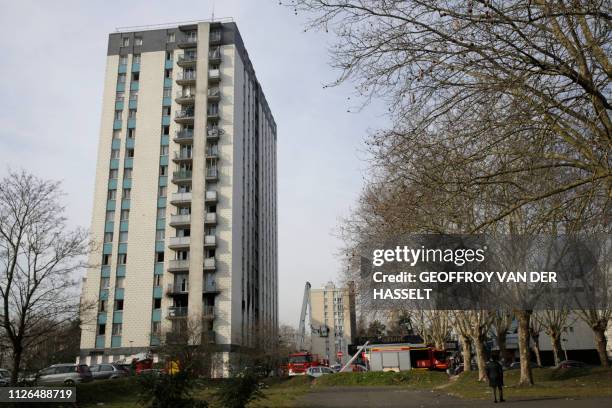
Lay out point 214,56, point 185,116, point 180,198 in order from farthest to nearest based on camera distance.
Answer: point 214,56, point 185,116, point 180,198

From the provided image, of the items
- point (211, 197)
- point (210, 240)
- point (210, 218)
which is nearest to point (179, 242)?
point (210, 240)

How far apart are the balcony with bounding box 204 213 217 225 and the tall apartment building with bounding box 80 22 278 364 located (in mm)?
109

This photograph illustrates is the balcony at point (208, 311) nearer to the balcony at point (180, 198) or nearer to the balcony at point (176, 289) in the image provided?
the balcony at point (176, 289)

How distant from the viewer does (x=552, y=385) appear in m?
22.6

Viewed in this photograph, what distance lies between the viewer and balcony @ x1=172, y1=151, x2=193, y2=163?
58062 mm

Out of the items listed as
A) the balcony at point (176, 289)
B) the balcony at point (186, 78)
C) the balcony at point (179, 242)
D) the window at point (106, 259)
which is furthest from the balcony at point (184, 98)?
the balcony at point (176, 289)

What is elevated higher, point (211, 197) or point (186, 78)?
point (186, 78)

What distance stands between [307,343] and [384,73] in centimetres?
13405

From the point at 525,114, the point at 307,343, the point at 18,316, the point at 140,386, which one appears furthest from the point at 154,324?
the point at 307,343

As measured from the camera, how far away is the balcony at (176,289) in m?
54.1

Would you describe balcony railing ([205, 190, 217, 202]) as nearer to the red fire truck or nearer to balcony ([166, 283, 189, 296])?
balcony ([166, 283, 189, 296])

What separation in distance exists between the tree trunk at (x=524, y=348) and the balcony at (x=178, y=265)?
3815 centimetres

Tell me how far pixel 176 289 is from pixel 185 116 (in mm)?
19418

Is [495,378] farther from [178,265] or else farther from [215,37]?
[215,37]
